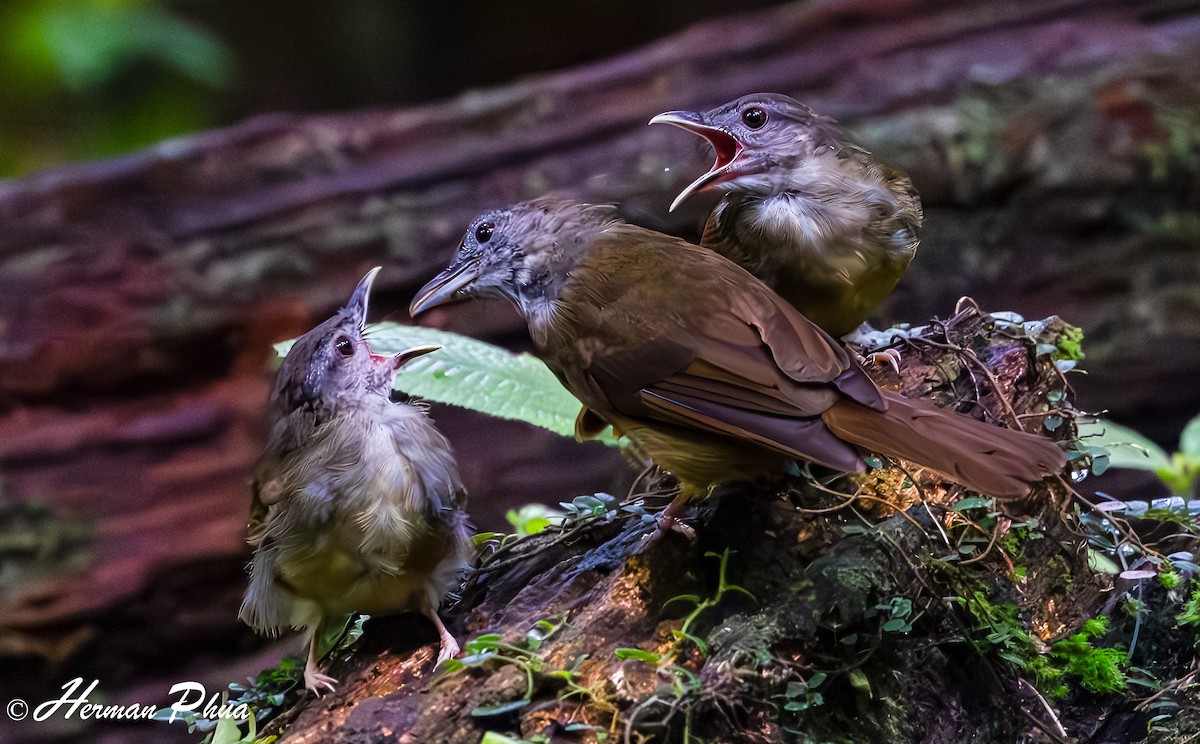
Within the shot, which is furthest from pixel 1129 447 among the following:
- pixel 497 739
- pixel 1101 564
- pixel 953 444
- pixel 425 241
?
pixel 425 241

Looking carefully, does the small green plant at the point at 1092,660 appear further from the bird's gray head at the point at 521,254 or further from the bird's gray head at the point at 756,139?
the bird's gray head at the point at 521,254

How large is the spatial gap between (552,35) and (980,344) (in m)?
6.39

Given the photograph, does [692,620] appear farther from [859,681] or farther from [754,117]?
[754,117]

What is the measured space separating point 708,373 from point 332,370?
104 centimetres

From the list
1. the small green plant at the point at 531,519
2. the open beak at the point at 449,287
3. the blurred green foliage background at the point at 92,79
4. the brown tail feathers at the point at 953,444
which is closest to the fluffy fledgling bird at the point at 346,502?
the open beak at the point at 449,287

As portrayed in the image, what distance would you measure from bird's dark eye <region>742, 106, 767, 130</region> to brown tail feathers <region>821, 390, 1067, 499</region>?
3.12ft

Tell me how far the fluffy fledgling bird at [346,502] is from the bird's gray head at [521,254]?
0.22 meters

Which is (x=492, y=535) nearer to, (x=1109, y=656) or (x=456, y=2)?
(x=1109, y=656)

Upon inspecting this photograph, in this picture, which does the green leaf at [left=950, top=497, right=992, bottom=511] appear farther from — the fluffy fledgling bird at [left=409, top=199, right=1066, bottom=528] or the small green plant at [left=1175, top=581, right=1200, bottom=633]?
the small green plant at [left=1175, top=581, right=1200, bottom=633]

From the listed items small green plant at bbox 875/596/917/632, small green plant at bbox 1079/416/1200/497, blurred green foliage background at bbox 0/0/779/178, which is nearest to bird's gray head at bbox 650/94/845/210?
small green plant at bbox 875/596/917/632

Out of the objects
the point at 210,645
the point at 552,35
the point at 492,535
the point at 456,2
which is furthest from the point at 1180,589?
the point at 456,2

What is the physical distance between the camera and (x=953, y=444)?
2084 mm

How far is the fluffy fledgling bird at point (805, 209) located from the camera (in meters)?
2.63

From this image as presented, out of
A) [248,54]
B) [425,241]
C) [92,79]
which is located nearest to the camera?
[425,241]
